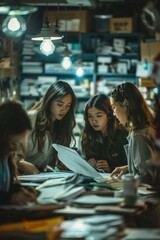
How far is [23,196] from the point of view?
13.2ft

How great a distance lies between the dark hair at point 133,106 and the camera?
5.00m

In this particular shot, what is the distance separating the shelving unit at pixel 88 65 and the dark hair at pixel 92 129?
18.9 ft

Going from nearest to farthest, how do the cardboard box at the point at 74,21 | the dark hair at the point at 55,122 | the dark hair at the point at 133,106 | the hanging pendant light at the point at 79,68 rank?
the dark hair at the point at 133,106 → the dark hair at the point at 55,122 → the hanging pendant light at the point at 79,68 → the cardboard box at the point at 74,21

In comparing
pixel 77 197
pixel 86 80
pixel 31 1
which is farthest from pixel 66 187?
pixel 86 80

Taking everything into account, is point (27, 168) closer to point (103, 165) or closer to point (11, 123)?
point (103, 165)

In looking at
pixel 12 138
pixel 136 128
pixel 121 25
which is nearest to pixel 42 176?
pixel 136 128

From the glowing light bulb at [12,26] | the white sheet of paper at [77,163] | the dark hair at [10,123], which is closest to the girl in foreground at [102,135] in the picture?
the white sheet of paper at [77,163]

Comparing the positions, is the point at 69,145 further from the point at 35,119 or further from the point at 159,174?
the point at 159,174

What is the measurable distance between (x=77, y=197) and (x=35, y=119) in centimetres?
191

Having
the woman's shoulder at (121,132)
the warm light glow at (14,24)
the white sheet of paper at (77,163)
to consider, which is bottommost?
the white sheet of paper at (77,163)

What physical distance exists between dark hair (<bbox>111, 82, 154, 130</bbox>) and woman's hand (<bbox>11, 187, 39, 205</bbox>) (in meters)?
1.21

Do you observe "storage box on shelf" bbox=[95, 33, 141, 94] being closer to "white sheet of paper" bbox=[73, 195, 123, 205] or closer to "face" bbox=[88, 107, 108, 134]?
"face" bbox=[88, 107, 108, 134]

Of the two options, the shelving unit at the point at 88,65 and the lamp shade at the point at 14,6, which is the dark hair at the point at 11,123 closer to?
the lamp shade at the point at 14,6

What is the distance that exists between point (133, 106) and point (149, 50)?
6.38 m
